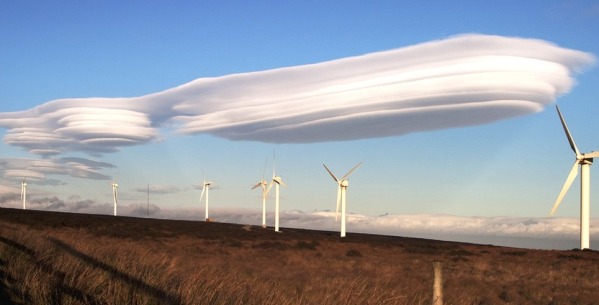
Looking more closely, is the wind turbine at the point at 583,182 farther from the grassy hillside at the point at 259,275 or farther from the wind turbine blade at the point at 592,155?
the grassy hillside at the point at 259,275

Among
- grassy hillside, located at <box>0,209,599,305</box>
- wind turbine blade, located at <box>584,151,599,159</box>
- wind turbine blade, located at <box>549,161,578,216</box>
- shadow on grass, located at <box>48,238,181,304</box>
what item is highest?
wind turbine blade, located at <box>584,151,599,159</box>

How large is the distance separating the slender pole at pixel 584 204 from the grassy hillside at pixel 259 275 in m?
8.50

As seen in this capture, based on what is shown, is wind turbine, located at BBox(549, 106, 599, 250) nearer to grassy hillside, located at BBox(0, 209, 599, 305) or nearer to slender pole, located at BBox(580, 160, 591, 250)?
slender pole, located at BBox(580, 160, 591, 250)

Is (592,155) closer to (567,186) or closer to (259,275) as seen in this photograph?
(567,186)

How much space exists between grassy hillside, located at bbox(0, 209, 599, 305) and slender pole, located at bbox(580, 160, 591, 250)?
334 inches

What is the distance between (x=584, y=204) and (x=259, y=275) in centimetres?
4035

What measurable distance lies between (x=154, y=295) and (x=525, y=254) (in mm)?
46665

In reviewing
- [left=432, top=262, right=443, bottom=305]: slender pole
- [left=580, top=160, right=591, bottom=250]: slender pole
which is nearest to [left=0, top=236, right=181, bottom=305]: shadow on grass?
[left=432, top=262, right=443, bottom=305]: slender pole

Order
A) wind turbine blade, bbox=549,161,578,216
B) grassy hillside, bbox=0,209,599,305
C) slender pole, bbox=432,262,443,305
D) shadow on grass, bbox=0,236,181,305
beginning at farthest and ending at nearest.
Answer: wind turbine blade, bbox=549,161,578,216 → grassy hillside, bbox=0,209,599,305 → slender pole, bbox=432,262,443,305 → shadow on grass, bbox=0,236,181,305

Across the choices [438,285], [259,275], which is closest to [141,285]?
[438,285]

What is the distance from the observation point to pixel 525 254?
52.9 m

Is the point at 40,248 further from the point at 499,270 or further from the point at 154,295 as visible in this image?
the point at 499,270

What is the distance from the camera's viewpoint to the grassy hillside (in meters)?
12.1

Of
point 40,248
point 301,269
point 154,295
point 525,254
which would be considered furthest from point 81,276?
point 525,254
